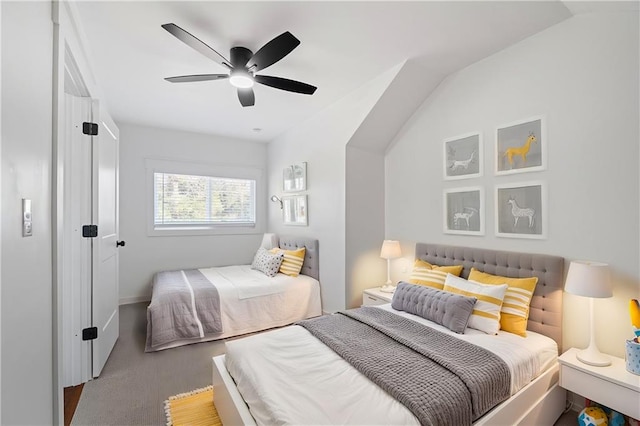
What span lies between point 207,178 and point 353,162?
8.91ft

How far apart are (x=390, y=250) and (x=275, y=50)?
2200mm

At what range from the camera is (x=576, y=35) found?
6.91ft

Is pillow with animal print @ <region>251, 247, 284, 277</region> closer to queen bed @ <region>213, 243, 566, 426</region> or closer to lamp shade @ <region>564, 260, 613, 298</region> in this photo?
queen bed @ <region>213, 243, 566, 426</region>

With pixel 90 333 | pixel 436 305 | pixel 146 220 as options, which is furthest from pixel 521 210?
pixel 146 220

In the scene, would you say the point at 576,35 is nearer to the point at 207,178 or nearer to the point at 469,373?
the point at 469,373

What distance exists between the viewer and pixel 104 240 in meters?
2.66

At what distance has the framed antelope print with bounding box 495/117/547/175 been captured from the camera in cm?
230

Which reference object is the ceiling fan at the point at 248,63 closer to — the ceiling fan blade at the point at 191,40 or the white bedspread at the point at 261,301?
the ceiling fan blade at the point at 191,40

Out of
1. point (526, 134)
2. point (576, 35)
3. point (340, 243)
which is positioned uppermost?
point (576, 35)

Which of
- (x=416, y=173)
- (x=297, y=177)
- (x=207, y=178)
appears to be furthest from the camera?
(x=207, y=178)

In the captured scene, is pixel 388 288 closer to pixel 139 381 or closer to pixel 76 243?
pixel 139 381

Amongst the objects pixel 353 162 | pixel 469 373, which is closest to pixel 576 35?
pixel 353 162

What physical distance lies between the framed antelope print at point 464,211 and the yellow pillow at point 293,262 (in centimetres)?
183

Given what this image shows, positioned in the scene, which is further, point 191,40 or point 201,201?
point 201,201
